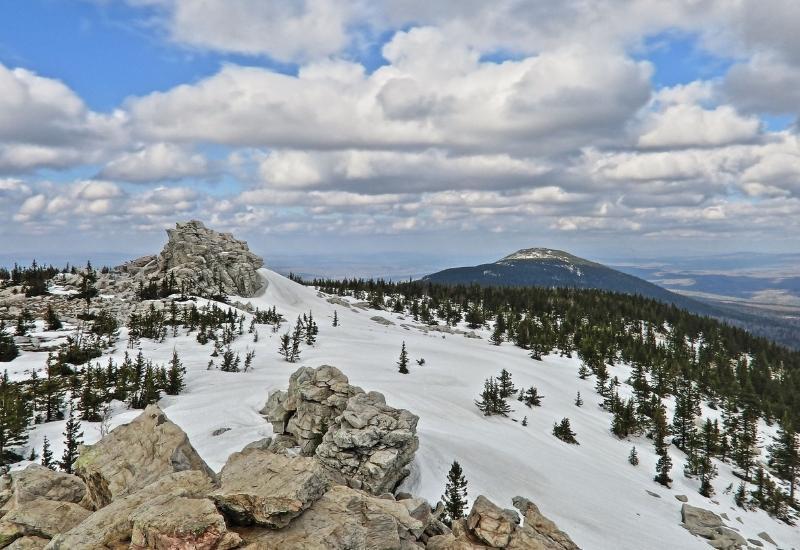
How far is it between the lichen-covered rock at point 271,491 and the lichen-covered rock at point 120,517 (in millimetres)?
816

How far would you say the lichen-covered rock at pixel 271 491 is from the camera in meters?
11.5

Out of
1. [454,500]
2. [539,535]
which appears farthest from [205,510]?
[454,500]

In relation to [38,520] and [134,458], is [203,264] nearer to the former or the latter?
[134,458]

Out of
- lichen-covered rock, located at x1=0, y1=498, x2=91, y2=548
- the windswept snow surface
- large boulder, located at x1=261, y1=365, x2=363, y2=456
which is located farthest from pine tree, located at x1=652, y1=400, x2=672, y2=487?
lichen-covered rock, located at x1=0, y1=498, x2=91, y2=548

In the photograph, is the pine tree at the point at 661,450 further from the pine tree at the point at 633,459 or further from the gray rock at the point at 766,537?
the gray rock at the point at 766,537

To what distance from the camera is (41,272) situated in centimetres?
10994

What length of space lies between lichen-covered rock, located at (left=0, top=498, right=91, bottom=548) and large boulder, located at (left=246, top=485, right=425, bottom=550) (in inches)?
273

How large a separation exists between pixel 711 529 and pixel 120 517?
47.5 metres

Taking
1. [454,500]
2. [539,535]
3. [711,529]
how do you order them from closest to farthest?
[539,535] < [454,500] < [711,529]

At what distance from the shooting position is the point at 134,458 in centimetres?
1630

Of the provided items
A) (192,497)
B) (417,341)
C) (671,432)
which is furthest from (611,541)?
(417,341)

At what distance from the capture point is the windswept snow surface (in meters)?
31.8

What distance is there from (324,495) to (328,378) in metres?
21.7

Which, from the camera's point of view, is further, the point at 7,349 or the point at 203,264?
the point at 203,264
